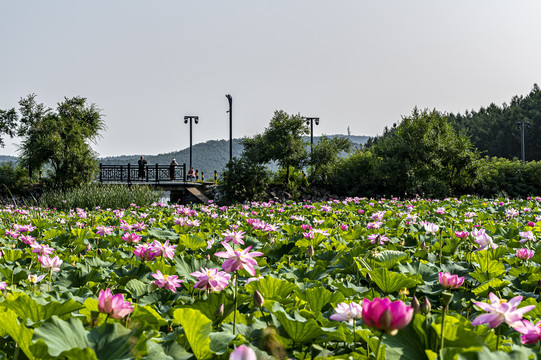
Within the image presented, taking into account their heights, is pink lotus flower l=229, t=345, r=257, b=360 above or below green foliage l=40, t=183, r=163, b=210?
above

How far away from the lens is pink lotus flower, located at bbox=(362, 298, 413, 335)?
93cm

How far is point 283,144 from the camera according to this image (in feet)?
70.8

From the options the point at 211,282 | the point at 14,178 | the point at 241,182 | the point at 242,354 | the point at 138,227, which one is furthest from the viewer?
the point at 14,178

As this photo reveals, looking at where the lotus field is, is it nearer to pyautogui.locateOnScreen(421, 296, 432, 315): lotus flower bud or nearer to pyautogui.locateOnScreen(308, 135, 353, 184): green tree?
pyautogui.locateOnScreen(421, 296, 432, 315): lotus flower bud

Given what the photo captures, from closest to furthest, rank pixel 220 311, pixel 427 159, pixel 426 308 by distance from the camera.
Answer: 1. pixel 426 308
2. pixel 220 311
3. pixel 427 159

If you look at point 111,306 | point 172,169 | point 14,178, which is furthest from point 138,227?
point 14,178

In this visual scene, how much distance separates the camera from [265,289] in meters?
1.84

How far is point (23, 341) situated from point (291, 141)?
813 inches

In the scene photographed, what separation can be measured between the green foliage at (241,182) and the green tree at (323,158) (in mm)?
3321

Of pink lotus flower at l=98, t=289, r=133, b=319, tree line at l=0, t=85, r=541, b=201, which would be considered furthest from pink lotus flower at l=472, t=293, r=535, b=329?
tree line at l=0, t=85, r=541, b=201

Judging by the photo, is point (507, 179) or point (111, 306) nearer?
point (111, 306)

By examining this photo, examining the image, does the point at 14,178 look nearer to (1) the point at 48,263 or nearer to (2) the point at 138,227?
(2) the point at 138,227

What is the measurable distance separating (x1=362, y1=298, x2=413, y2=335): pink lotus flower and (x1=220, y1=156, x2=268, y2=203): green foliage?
719 inches

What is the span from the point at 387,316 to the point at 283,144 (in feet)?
68.1
